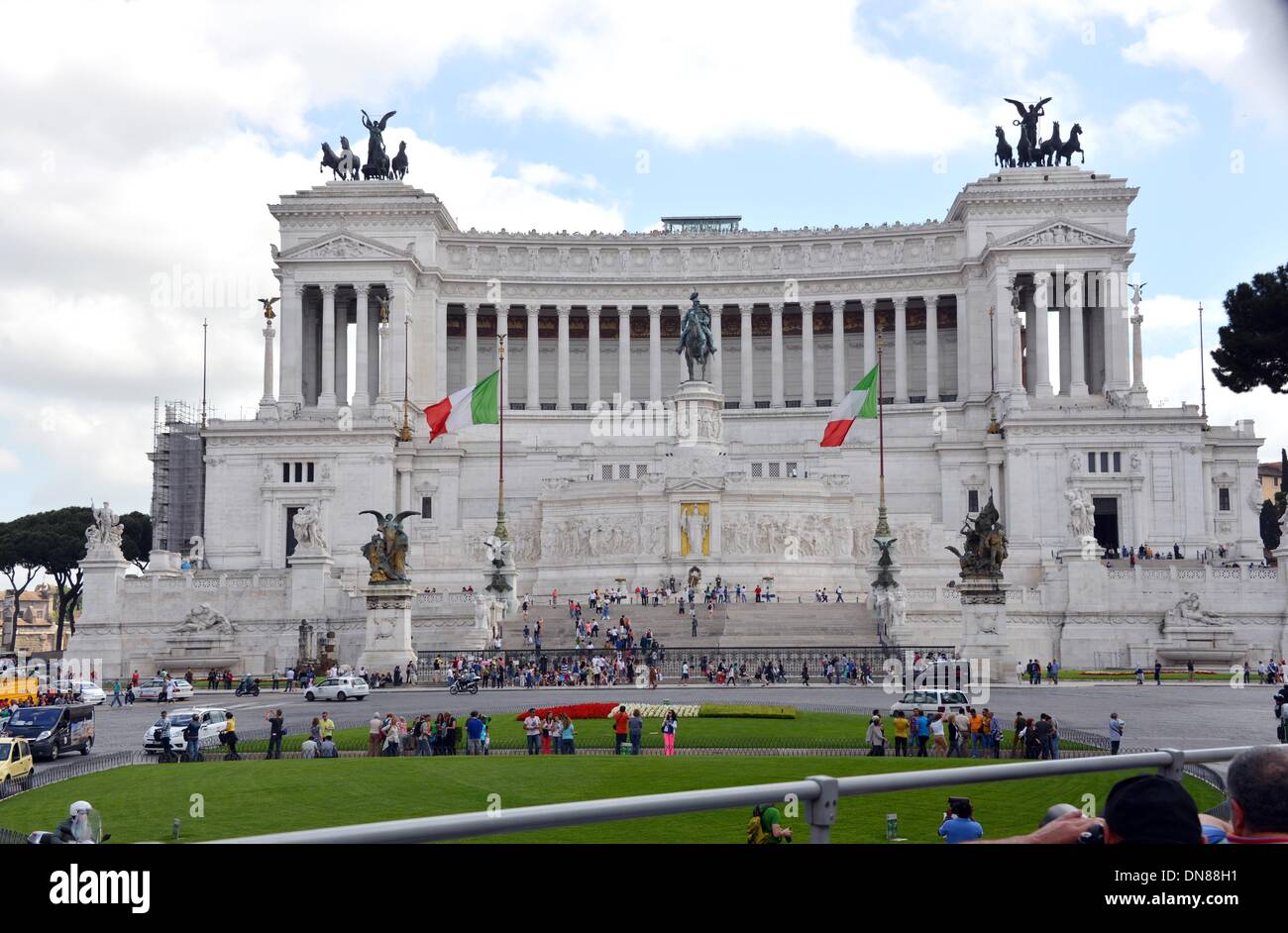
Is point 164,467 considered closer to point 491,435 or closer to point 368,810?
point 491,435

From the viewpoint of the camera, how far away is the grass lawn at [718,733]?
3350cm

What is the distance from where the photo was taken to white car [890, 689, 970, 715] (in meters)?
36.6

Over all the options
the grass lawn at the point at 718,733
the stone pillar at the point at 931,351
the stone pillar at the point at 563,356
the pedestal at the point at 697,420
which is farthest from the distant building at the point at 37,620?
the grass lawn at the point at 718,733

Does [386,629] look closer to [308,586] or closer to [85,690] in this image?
[85,690]

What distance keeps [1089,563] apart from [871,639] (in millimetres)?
11690

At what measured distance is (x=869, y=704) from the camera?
4550cm

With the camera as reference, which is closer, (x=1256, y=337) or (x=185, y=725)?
(x=185, y=725)

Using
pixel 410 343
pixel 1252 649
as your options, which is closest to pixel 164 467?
pixel 410 343

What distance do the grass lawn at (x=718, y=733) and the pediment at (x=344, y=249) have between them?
67.8 m

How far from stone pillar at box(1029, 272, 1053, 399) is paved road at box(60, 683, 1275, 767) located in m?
49.2

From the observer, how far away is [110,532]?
73.2m

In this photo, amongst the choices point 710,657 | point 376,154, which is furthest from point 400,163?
point 710,657

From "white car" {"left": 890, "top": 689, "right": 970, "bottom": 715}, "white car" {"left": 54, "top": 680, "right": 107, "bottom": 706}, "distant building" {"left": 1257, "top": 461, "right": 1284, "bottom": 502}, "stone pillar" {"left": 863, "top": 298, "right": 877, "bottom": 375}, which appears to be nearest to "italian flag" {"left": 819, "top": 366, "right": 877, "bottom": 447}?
"stone pillar" {"left": 863, "top": 298, "right": 877, "bottom": 375}

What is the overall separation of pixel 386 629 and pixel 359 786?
106ft
